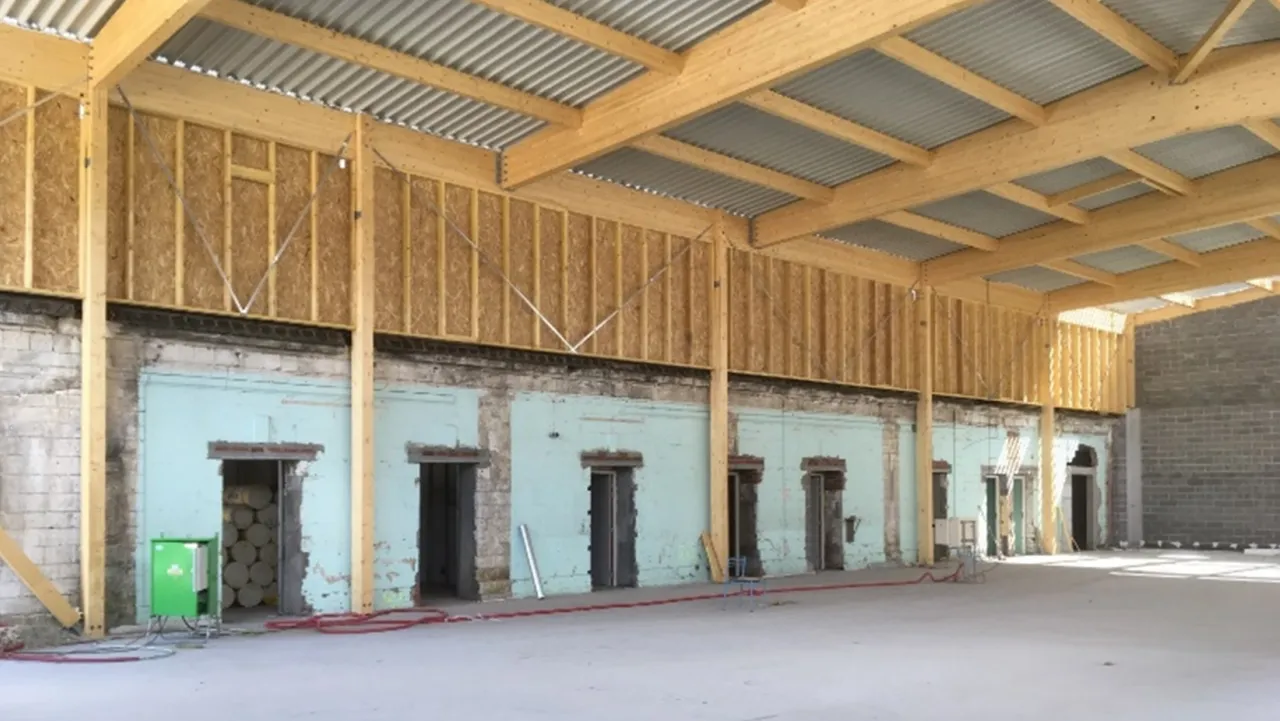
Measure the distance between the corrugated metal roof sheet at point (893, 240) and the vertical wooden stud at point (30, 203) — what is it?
12996 millimetres

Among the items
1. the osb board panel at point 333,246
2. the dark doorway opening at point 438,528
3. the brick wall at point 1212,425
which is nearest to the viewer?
the osb board panel at point 333,246

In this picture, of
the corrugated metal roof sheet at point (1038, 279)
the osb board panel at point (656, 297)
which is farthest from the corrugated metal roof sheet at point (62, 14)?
→ the corrugated metal roof sheet at point (1038, 279)

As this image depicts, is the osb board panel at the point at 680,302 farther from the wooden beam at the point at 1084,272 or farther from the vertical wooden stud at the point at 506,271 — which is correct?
the wooden beam at the point at 1084,272

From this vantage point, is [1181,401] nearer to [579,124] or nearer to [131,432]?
[579,124]

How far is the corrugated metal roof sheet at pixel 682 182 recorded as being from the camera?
16.1 m

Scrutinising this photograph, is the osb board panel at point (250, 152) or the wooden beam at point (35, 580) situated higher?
the osb board panel at point (250, 152)

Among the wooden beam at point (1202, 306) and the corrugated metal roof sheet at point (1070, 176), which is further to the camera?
the wooden beam at point (1202, 306)

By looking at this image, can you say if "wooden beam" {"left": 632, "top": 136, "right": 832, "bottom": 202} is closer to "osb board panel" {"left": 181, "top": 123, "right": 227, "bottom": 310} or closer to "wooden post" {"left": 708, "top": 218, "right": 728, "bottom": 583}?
"wooden post" {"left": 708, "top": 218, "right": 728, "bottom": 583}

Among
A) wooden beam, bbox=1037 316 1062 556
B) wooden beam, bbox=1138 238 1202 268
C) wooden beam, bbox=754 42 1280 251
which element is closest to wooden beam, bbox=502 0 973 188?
wooden beam, bbox=754 42 1280 251

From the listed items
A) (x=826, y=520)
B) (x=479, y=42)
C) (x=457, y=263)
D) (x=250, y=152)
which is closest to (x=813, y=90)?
(x=479, y=42)

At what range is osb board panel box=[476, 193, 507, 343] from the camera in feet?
49.4

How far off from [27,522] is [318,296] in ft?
13.3

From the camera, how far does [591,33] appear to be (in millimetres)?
12070

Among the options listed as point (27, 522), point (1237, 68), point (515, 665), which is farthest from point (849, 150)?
point (27, 522)
